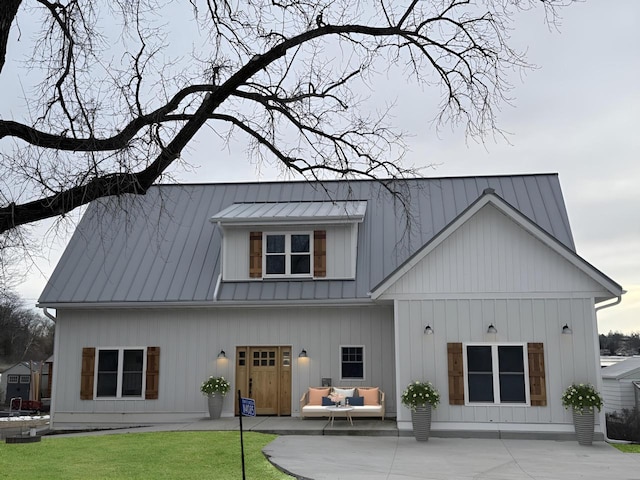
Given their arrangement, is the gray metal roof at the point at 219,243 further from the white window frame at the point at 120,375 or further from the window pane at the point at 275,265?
the white window frame at the point at 120,375

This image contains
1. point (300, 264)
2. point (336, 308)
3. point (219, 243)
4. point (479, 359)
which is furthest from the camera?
point (219, 243)

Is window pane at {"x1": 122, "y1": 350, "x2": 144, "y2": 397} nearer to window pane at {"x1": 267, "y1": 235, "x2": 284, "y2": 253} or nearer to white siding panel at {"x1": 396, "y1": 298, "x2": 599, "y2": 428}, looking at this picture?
A: window pane at {"x1": 267, "y1": 235, "x2": 284, "y2": 253}

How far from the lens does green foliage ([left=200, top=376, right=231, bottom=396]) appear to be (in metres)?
17.0

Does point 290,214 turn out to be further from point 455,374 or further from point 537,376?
point 537,376

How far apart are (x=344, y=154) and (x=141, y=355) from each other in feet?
38.4

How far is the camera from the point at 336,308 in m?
17.5

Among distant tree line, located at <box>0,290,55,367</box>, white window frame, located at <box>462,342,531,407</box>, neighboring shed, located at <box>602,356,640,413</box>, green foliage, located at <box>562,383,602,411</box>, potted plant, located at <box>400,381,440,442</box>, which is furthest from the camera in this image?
distant tree line, located at <box>0,290,55,367</box>

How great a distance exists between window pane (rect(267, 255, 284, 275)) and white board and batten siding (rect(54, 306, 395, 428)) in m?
1.11

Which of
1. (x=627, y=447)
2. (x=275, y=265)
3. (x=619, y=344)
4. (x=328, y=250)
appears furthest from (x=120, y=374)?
(x=619, y=344)

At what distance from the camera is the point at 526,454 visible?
41.4ft

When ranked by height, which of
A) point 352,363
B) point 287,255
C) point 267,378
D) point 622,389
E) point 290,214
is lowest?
point 622,389

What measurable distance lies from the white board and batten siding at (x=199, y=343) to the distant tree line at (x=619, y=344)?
37762 mm

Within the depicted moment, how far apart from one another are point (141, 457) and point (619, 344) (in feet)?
157

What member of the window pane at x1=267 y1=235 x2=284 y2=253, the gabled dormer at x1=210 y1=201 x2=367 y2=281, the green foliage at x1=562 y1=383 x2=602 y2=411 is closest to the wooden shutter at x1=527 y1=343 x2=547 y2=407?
the green foliage at x1=562 y1=383 x2=602 y2=411
